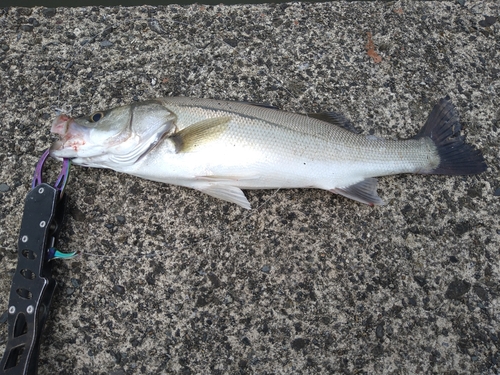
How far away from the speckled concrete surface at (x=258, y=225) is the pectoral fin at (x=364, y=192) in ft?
0.33

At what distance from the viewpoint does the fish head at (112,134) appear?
2.21 m

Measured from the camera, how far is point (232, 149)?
7.36ft

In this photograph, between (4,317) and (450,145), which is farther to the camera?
(450,145)

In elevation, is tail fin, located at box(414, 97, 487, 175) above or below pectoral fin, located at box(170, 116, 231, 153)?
above

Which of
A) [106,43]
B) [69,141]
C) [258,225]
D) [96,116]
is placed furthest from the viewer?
[106,43]

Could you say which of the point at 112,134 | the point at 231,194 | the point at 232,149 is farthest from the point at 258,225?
the point at 112,134

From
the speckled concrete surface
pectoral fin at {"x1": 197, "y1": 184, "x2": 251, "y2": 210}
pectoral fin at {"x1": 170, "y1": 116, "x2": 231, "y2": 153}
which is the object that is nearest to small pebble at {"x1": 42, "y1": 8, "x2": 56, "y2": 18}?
the speckled concrete surface

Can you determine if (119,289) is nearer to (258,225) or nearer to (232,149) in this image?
(258,225)

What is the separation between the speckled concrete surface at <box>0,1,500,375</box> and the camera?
88.3 inches

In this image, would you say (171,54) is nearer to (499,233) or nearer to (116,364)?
(116,364)

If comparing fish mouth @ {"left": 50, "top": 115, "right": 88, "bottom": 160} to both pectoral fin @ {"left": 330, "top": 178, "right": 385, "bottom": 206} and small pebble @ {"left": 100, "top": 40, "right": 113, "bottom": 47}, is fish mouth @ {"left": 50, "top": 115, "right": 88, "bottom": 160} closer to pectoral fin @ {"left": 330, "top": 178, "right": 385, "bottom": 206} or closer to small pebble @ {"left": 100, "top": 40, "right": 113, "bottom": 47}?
small pebble @ {"left": 100, "top": 40, "right": 113, "bottom": 47}

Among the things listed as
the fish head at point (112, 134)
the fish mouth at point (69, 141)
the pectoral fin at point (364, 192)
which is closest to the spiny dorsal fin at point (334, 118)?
the pectoral fin at point (364, 192)

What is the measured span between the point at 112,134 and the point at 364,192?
5.10 ft

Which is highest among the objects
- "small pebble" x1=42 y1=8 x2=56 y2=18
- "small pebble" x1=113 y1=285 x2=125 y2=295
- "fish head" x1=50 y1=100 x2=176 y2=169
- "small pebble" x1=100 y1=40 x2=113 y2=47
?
"small pebble" x1=42 y1=8 x2=56 y2=18
